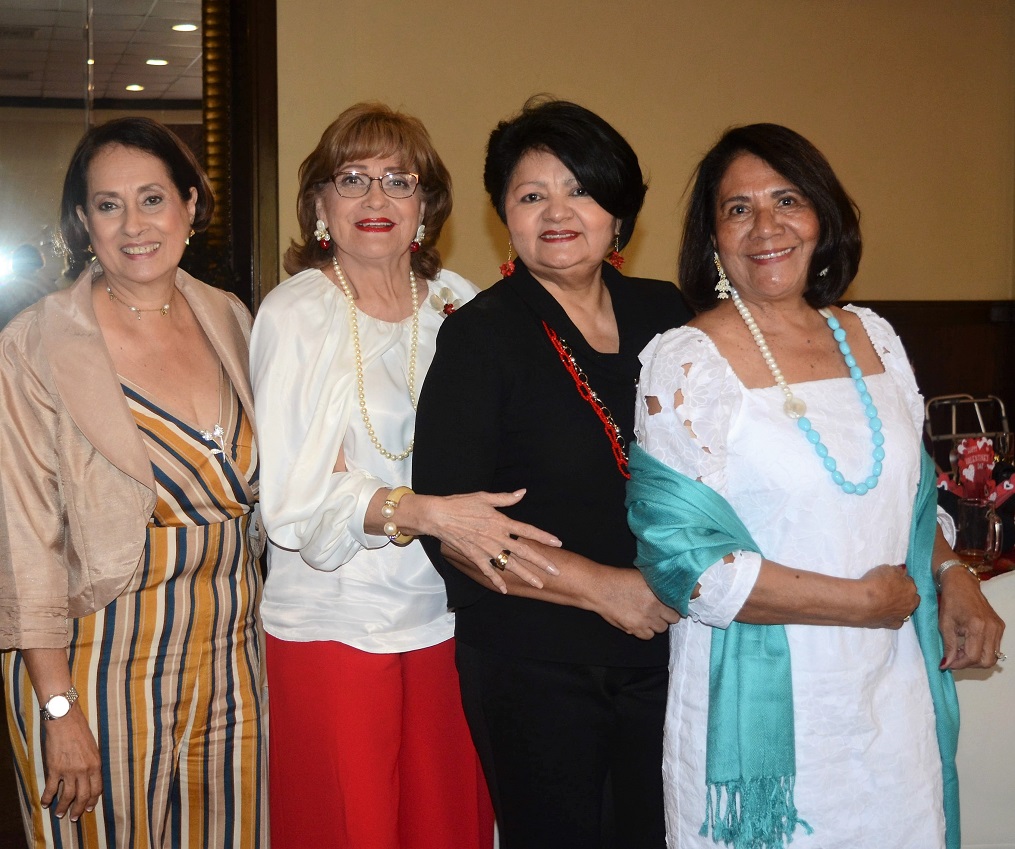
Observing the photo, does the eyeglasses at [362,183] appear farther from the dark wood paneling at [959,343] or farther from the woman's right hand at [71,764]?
the dark wood paneling at [959,343]

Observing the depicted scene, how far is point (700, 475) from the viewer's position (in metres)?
1.68

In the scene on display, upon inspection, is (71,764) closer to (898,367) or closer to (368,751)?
(368,751)

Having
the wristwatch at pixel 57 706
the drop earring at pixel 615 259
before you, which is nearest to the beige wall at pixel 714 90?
the drop earring at pixel 615 259

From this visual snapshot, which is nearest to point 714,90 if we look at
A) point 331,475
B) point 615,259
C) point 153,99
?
point 153,99

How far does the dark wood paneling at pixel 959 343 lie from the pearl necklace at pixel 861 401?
4.71m

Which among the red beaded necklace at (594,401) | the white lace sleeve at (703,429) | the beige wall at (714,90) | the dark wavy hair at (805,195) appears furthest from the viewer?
the beige wall at (714,90)

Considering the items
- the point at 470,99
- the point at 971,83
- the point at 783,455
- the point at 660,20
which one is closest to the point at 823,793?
the point at 783,455

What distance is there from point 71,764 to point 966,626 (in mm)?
1665

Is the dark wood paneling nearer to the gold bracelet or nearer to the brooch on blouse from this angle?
the brooch on blouse

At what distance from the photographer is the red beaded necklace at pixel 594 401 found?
1.93 meters

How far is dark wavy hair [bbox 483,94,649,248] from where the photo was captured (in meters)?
1.99

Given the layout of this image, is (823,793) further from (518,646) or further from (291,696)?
(291,696)

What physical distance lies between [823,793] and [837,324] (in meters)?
0.81

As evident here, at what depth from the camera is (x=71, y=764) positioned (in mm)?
1955
